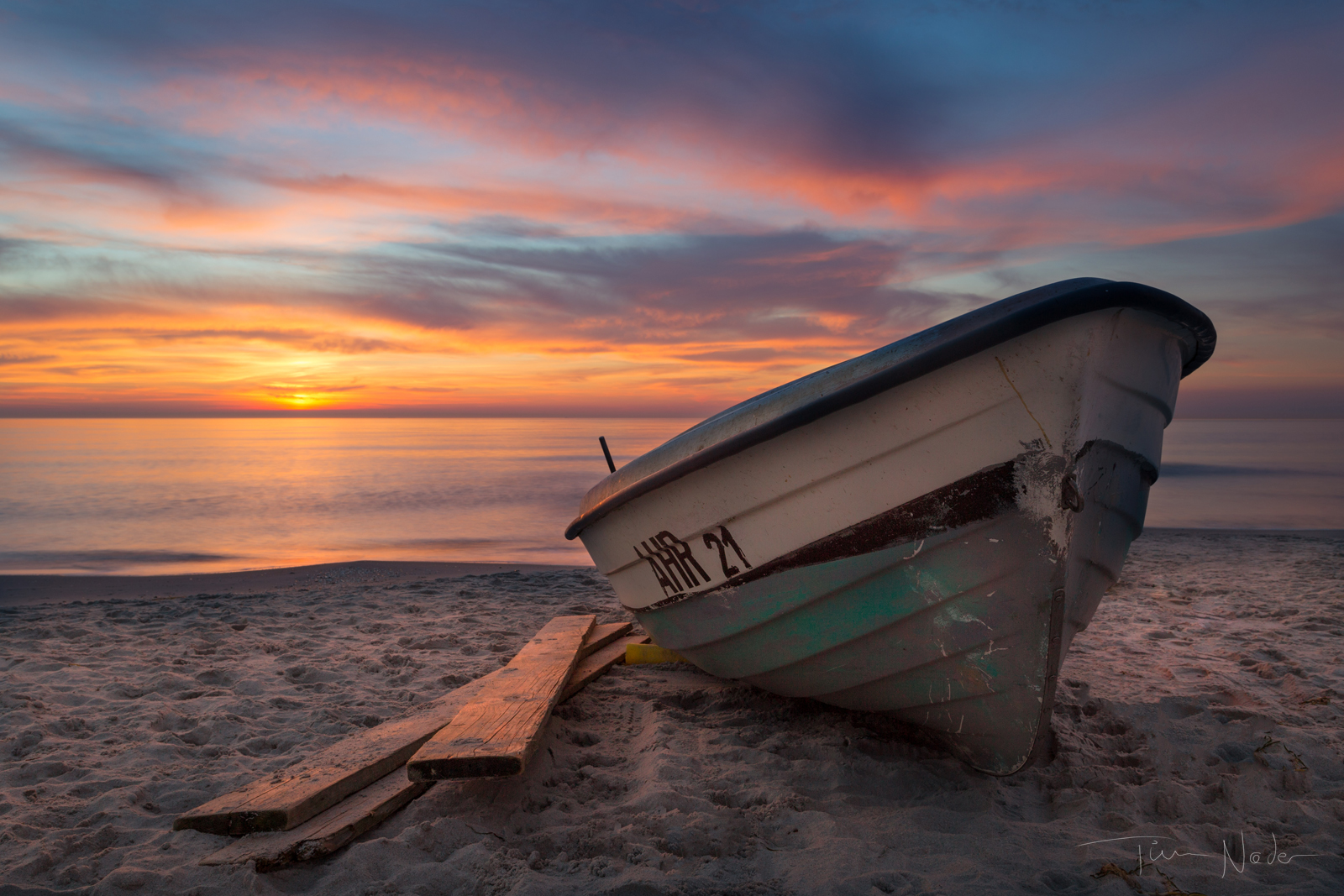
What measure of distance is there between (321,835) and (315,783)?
269 mm

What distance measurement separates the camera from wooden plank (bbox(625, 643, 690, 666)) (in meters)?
4.26

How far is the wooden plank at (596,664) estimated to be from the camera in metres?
3.63

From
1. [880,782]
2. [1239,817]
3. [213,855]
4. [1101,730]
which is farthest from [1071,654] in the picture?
[213,855]

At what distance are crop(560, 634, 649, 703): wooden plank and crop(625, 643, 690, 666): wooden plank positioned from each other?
0.05 m

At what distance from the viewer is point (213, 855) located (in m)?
2.14

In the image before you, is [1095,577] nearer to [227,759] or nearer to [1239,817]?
[1239,817]

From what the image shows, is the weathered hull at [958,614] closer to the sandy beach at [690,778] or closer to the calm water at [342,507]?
the sandy beach at [690,778]

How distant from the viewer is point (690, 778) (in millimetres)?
2707

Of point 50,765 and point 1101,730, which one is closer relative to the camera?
point 50,765

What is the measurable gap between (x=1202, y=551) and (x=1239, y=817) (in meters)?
7.03
